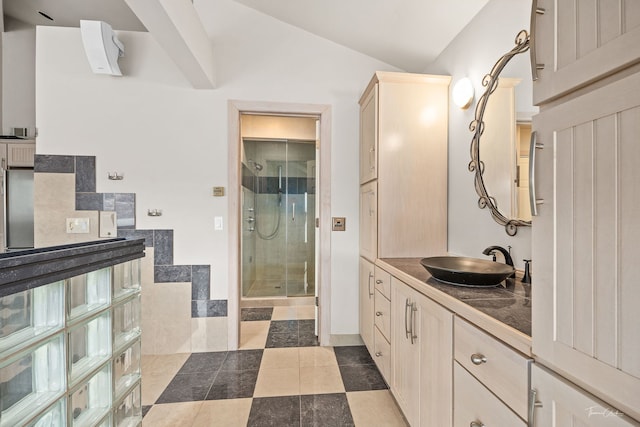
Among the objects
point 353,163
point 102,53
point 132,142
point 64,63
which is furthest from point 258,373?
point 64,63

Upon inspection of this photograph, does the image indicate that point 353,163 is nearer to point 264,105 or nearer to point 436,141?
point 436,141

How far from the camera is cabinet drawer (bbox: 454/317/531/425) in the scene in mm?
764

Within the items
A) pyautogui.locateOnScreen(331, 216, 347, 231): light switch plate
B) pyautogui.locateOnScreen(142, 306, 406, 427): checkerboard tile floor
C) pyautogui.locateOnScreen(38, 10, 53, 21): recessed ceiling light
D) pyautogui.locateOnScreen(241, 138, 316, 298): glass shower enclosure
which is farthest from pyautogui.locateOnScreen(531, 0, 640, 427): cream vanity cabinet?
pyautogui.locateOnScreen(38, 10, 53, 21): recessed ceiling light

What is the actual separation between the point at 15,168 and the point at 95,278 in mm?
2806

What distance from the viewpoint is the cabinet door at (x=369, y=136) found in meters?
2.12

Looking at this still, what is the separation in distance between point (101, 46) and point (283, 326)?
2955mm

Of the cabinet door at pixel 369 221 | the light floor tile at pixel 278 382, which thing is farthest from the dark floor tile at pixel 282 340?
the cabinet door at pixel 369 221

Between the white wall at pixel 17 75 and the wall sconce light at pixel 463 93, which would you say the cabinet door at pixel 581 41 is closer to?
the wall sconce light at pixel 463 93

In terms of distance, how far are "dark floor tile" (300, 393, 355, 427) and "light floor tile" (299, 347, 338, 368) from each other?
0.40m

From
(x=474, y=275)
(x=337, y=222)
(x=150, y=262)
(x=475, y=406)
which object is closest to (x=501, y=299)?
(x=474, y=275)

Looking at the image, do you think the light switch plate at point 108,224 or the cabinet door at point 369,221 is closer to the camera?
the cabinet door at point 369,221

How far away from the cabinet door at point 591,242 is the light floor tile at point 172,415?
1.87 metres

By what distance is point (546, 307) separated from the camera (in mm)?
683

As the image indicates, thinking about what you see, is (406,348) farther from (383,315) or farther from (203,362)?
(203,362)
